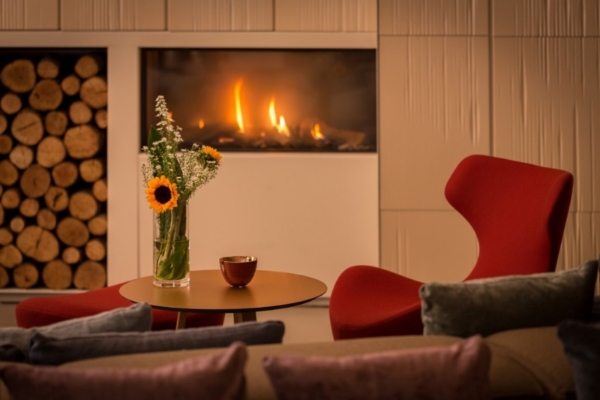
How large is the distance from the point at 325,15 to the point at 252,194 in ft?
3.50

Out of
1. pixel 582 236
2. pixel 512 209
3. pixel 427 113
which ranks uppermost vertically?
pixel 427 113

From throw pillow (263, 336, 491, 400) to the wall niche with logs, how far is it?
3.47m

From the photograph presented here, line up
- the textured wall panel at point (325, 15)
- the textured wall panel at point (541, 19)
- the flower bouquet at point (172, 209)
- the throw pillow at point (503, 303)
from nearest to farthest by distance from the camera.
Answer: the throw pillow at point (503, 303), the flower bouquet at point (172, 209), the textured wall panel at point (541, 19), the textured wall panel at point (325, 15)

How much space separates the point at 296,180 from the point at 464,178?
134cm

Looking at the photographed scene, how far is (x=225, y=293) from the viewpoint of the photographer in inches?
106

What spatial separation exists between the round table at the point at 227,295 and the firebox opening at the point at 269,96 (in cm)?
167

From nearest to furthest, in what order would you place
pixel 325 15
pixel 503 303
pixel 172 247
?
pixel 503 303 → pixel 172 247 → pixel 325 15

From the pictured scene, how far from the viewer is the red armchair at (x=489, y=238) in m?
2.66

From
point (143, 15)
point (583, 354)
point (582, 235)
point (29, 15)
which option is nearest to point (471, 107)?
point (582, 235)

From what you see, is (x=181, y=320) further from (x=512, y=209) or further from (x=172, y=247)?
(x=512, y=209)

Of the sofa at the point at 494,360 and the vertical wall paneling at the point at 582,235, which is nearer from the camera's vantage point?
the sofa at the point at 494,360

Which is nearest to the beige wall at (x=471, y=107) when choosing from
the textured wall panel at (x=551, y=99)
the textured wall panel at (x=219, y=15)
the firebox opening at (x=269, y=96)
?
the textured wall panel at (x=551, y=99)

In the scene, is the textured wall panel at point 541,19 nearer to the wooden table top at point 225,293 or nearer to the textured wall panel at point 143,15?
the textured wall panel at point 143,15

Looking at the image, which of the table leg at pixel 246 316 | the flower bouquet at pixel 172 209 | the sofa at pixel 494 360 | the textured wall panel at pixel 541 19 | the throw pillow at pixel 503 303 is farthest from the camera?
the textured wall panel at pixel 541 19
